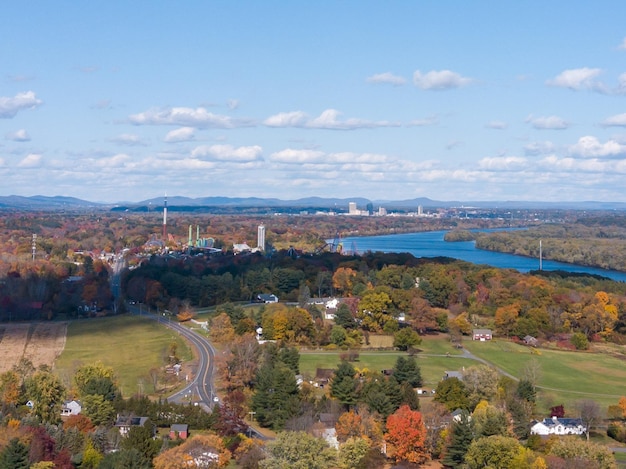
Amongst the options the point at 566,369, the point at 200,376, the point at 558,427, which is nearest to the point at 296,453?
the point at 558,427

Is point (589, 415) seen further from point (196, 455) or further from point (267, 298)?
point (267, 298)

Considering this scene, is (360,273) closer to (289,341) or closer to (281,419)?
(289,341)

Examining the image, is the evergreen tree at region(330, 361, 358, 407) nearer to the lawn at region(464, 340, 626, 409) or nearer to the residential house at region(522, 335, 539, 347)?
the lawn at region(464, 340, 626, 409)

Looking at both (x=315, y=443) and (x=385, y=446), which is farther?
(x=385, y=446)

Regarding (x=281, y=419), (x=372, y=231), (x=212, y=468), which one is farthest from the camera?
(x=372, y=231)

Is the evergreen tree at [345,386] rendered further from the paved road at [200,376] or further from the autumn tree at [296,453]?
the autumn tree at [296,453]

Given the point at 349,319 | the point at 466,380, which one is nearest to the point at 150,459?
the point at 466,380
